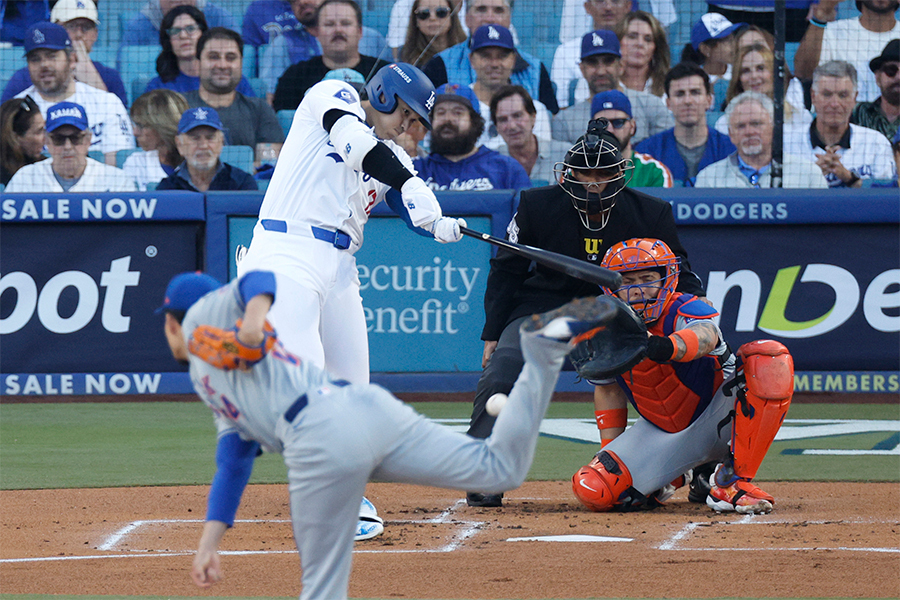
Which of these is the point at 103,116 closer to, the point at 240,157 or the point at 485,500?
the point at 240,157

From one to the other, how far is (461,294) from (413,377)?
2.41 ft

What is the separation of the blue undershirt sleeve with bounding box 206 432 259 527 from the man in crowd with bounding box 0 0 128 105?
7779 mm

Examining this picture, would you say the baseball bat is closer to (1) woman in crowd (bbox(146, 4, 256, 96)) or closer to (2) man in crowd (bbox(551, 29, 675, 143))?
(2) man in crowd (bbox(551, 29, 675, 143))

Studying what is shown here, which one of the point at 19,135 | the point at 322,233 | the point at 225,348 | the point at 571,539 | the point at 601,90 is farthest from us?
the point at 601,90

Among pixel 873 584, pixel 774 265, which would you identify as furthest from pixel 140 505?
pixel 774 265

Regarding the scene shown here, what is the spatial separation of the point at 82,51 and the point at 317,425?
834 centimetres

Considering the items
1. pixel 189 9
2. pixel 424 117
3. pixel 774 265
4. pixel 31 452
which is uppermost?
pixel 189 9

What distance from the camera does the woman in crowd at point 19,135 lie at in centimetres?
943

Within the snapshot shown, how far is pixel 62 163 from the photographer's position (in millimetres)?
9289

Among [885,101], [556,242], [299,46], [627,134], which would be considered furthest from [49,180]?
[885,101]

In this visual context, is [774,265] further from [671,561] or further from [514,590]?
[514,590]

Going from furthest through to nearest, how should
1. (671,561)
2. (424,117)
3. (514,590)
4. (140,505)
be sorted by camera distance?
(140,505)
(424,117)
(671,561)
(514,590)

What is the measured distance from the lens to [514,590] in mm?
3719

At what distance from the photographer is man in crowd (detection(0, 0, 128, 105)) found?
9.84 m
